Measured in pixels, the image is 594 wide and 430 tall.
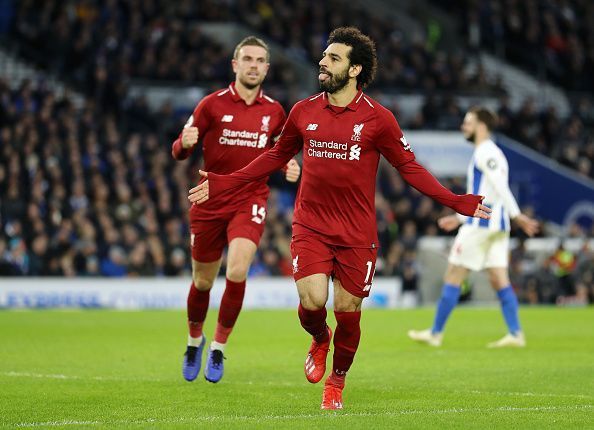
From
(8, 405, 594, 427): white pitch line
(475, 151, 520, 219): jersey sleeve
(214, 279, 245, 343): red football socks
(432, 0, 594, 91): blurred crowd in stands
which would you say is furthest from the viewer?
(432, 0, 594, 91): blurred crowd in stands

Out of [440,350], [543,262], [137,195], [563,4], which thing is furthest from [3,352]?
[563,4]

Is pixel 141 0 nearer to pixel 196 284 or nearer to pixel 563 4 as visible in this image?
pixel 563 4

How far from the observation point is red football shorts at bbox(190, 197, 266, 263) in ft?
34.6

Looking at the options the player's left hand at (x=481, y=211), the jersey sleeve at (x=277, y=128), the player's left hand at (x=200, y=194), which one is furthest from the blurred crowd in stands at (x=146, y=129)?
the player's left hand at (x=481, y=211)

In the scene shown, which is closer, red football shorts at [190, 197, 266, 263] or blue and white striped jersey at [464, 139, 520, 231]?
red football shorts at [190, 197, 266, 263]

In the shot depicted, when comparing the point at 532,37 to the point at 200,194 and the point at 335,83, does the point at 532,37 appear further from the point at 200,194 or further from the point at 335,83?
the point at 200,194

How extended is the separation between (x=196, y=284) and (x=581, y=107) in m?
27.9

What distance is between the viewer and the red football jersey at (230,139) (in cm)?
1072

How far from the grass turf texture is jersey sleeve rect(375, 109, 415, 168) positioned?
1.86 metres

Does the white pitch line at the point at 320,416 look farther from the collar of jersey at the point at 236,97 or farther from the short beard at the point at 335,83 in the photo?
the collar of jersey at the point at 236,97

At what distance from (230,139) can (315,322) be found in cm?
239

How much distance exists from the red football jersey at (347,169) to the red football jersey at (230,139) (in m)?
1.82

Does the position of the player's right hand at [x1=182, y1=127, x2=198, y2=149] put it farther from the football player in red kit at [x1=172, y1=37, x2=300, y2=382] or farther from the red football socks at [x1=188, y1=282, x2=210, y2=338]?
the red football socks at [x1=188, y1=282, x2=210, y2=338]

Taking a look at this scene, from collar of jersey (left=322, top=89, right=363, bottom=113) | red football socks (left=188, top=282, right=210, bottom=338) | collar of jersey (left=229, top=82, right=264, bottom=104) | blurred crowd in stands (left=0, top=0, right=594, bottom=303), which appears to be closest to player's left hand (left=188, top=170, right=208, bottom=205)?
collar of jersey (left=322, top=89, right=363, bottom=113)
